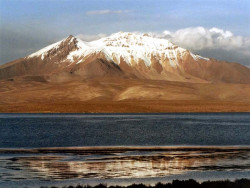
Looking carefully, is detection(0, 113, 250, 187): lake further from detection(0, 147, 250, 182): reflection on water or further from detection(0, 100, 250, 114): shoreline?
detection(0, 100, 250, 114): shoreline

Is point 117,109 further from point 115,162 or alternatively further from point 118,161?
point 115,162

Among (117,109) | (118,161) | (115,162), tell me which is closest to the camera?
(115,162)

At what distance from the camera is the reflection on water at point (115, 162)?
1139 inches

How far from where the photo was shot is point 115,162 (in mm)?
34375

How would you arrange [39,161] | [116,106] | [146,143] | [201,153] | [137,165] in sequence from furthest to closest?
[116,106]
[146,143]
[201,153]
[39,161]
[137,165]

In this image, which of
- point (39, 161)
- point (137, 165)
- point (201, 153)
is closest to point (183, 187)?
point (137, 165)

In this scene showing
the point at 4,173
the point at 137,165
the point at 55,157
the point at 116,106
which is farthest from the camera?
the point at 116,106

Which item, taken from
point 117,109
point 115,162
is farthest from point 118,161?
point 117,109

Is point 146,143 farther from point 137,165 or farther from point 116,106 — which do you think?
point 116,106

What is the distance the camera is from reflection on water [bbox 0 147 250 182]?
94.9ft

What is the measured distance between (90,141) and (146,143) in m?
6.16

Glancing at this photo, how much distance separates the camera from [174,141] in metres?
52.8

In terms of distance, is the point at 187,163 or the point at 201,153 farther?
the point at 201,153

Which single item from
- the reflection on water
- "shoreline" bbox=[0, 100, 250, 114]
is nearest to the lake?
the reflection on water
